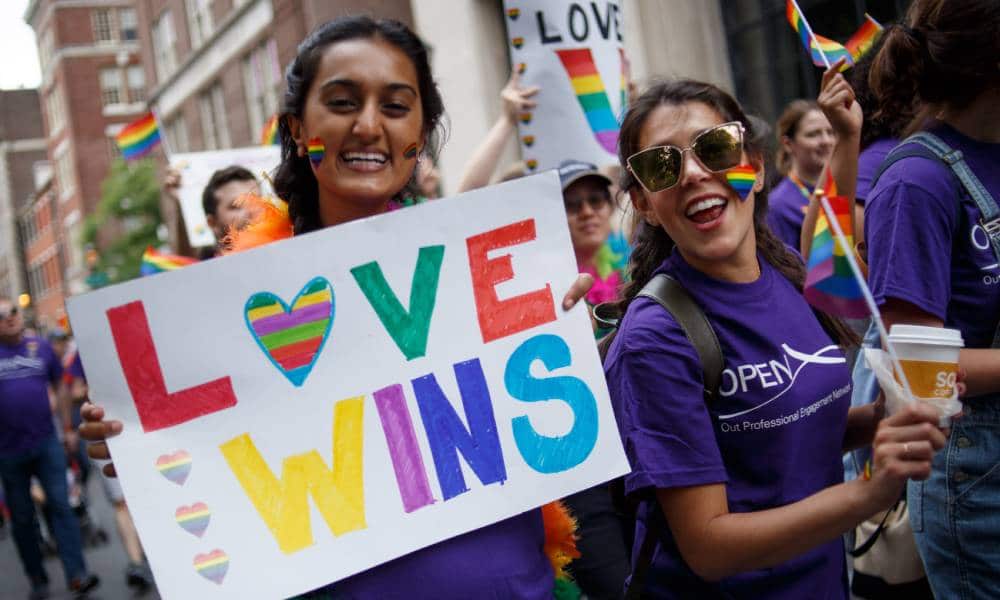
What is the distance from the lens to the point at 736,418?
1834 millimetres

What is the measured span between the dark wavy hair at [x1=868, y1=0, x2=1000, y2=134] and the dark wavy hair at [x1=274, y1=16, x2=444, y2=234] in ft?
3.34

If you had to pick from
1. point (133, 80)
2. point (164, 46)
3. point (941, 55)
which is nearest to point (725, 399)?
point (941, 55)

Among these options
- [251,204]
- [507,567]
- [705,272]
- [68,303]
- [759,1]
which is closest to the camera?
[68,303]

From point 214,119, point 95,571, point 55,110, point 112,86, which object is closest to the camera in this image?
point 95,571

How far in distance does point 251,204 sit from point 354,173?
45 centimetres

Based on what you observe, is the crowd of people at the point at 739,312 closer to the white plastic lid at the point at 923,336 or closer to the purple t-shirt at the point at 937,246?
the purple t-shirt at the point at 937,246

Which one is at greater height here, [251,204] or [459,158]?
[459,158]

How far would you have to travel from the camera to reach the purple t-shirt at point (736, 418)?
1782 mm

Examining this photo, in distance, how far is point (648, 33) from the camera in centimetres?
1105

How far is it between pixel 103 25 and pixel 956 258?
2248 inches

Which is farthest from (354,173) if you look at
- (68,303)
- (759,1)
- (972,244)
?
(759,1)

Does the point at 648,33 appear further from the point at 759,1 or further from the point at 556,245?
the point at 556,245

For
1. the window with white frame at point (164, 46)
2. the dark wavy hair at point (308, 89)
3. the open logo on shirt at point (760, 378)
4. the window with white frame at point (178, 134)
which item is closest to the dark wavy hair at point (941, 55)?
the open logo on shirt at point (760, 378)

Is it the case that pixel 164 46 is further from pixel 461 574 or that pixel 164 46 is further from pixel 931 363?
pixel 931 363
